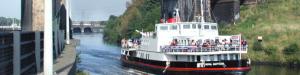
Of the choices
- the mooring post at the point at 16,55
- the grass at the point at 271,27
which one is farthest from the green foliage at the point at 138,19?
the mooring post at the point at 16,55

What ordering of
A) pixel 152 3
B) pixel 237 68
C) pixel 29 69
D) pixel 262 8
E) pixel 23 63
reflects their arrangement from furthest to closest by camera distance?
pixel 152 3 < pixel 262 8 < pixel 237 68 < pixel 29 69 < pixel 23 63

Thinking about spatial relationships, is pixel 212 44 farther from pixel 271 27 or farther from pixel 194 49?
pixel 271 27

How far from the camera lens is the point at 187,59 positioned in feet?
155

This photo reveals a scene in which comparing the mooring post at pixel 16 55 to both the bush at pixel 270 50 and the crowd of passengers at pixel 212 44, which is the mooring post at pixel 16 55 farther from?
the bush at pixel 270 50

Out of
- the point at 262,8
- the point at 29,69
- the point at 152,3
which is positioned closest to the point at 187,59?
the point at 29,69

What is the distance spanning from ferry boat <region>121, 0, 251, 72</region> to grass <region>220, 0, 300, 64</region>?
1402cm

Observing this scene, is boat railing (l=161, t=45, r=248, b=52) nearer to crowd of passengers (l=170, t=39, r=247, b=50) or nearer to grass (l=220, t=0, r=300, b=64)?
crowd of passengers (l=170, t=39, r=247, b=50)

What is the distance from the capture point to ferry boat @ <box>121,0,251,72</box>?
4638 centimetres

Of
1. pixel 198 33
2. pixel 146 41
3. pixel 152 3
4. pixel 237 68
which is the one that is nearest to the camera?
pixel 237 68

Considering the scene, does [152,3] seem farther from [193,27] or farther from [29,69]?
[29,69]

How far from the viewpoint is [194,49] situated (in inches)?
1832

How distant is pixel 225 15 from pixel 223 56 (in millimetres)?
37731

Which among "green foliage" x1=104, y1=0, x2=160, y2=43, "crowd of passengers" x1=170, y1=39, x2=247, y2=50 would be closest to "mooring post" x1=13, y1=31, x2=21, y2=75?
"crowd of passengers" x1=170, y1=39, x2=247, y2=50

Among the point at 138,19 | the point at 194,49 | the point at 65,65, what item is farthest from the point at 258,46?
the point at 138,19
